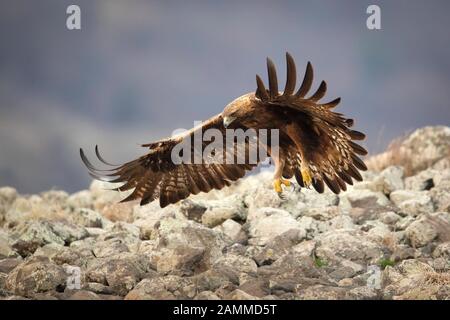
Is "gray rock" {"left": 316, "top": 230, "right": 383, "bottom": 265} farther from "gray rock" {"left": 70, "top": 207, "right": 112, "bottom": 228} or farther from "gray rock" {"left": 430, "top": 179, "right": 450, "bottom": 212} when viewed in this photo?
"gray rock" {"left": 70, "top": 207, "right": 112, "bottom": 228}

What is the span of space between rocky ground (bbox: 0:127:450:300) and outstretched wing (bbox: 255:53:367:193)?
40.5 inches

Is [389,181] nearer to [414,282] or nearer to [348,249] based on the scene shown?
[348,249]

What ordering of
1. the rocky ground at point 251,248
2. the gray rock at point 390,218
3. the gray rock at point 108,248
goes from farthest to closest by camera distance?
the gray rock at point 390,218, the gray rock at point 108,248, the rocky ground at point 251,248

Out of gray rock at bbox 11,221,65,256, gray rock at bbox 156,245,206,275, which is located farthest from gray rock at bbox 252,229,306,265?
gray rock at bbox 11,221,65,256

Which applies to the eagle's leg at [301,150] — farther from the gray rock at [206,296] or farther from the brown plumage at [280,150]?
the gray rock at [206,296]

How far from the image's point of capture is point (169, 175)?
30.1 ft

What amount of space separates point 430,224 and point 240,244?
8.48 ft

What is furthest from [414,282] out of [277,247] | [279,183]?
[277,247]

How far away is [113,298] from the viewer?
22.0 feet

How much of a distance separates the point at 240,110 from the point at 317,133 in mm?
940

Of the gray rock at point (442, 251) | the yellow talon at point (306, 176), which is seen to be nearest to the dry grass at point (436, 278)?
the gray rock at point (442, 251)

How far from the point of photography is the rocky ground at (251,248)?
6.84m

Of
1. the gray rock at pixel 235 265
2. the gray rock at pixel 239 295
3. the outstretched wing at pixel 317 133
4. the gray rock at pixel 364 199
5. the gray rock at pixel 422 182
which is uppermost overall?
the outstretched wing at pixel 317 133

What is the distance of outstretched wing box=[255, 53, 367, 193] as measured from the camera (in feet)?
21.4
